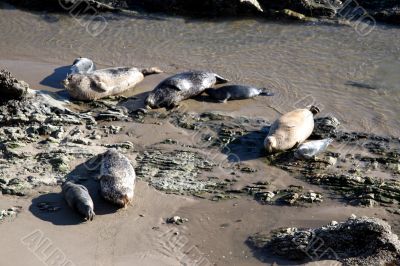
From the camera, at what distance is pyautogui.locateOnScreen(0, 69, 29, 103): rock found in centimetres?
830

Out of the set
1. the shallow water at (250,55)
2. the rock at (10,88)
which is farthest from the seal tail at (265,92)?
the rock at (10,88)

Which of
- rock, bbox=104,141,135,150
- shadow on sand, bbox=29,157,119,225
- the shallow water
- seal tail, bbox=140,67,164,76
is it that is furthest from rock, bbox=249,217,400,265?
seal tail, bbox=140,67,164,76

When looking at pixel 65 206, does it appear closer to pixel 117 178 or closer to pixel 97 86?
pixel 117 178

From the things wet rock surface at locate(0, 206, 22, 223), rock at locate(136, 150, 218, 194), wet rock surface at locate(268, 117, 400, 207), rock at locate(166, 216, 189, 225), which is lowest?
wet rock surface at locate(0, 206, 22, 223)

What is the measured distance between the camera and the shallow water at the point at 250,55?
9180mm

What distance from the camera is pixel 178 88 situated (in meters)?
9.02

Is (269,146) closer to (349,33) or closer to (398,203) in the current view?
(398,203)

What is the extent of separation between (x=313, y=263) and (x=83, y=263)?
2.10 m

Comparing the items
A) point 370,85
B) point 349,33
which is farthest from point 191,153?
point 349,33

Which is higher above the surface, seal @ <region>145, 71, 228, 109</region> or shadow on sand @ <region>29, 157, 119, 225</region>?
seal @ <region>145, 71, 228, 109</region>

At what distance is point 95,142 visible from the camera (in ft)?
25.6

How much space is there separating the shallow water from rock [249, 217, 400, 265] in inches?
112

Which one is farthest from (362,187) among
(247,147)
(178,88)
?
(178,88)

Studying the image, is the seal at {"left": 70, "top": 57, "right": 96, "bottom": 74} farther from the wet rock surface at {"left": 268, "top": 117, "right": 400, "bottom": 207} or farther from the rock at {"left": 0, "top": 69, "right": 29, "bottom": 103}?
the wet rock surface at {"left": 268, "top": 117, "right": 400, "bottom": 207}
